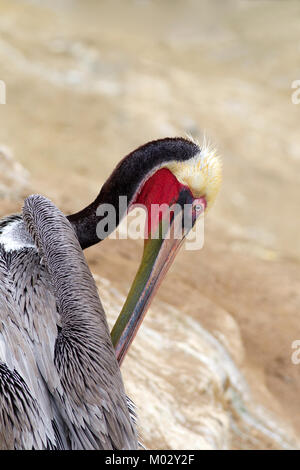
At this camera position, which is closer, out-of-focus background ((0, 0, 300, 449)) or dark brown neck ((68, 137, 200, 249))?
dark brown neck ((68, 137, 200, 249))

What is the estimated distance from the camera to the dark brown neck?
304 cm

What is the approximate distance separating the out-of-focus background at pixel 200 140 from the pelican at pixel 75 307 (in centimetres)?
87

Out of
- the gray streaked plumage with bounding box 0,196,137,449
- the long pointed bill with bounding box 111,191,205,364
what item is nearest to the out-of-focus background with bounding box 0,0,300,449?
the long pointed bill with bounding box 111,191,205,364

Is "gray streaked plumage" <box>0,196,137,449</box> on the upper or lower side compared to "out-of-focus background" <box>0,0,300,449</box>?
lower

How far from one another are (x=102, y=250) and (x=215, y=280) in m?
0.96

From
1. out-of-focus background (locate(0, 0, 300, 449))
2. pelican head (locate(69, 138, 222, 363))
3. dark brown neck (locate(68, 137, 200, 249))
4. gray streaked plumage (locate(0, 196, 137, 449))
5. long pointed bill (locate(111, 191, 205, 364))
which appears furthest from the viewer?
Result: out-of-focus background (locate(0, 0, 300, 449))

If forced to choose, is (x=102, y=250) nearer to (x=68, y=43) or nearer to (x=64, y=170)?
(x=64, y=170)

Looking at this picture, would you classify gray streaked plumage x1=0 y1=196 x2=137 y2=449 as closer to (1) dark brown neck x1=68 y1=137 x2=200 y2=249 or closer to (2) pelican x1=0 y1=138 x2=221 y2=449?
(2) pelican x1=0 y1=138 x2=221 y2=449

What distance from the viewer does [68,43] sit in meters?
9.84

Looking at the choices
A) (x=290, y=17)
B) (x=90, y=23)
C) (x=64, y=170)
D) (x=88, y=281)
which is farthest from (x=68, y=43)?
(x=88, y=281)

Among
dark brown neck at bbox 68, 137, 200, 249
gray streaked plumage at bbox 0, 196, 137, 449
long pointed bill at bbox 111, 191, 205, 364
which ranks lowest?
gray streaked plumage at bbox 0, 196, 137, 449

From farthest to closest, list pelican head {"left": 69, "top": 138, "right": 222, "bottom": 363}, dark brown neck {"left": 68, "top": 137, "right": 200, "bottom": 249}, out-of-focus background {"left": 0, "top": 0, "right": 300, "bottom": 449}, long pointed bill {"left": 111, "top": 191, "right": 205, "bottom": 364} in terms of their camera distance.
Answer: out-of-focus background {"left": 0, "top": 0, "right": 300, "bottom": 449} < dark brown neck {"left": 68, "top": 137, "right": 200, "bottom": 249} < pelican head {"left": 69, "top": 138, "right": 222, "bottom": 363} < long pointed bill {"left": 111, "top": 191, "right": 205, "bottom": 364}

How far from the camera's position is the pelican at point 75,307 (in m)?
2.26

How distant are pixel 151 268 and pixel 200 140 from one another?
582cm
